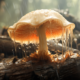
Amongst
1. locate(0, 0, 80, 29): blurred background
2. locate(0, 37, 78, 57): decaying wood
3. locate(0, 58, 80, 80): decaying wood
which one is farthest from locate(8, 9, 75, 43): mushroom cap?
locate(0, 0, 80, 29): blurred background

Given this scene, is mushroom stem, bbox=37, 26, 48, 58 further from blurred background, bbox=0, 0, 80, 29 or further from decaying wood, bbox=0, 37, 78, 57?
blurred background, bbox=0, 0, 80, 29

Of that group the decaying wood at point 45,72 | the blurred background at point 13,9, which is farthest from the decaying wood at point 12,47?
the blurred background at point 13,9

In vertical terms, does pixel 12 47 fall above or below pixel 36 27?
below

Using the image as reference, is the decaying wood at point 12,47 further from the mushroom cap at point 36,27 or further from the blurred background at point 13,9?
the blurred background at point 13,9

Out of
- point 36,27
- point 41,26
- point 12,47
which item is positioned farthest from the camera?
point 12,47

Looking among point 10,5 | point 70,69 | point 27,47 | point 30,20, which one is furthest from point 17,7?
point 70,69

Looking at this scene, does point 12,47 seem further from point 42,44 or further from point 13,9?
point 13,9

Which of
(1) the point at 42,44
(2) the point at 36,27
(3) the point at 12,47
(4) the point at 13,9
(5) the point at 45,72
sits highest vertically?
(4) the point at 13,9

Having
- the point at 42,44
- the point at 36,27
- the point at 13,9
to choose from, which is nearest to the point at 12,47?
the point at 42,44

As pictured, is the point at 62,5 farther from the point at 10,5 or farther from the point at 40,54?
the point at 40,54
